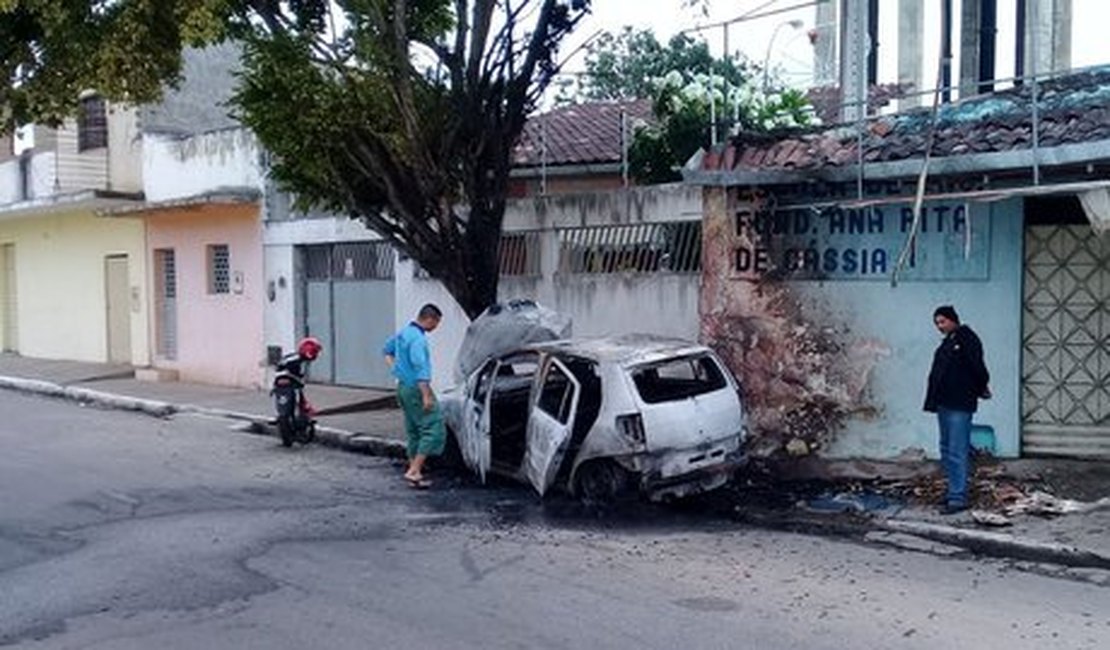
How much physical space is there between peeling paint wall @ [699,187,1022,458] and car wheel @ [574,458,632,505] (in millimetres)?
2216

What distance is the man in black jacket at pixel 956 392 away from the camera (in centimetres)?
903

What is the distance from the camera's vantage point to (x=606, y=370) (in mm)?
9500

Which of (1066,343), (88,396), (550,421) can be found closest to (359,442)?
(550,421)

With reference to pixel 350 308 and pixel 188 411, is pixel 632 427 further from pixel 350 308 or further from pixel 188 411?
pixel 188 411

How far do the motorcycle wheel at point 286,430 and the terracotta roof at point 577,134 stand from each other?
466cm

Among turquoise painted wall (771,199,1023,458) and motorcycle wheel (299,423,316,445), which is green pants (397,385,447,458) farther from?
turquoise painted wall (771,199,1023,458)

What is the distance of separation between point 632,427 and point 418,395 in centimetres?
262

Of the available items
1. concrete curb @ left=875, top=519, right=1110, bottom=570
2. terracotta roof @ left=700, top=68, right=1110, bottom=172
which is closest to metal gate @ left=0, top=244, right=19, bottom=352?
terracotta roof @ left=700, top=68, right=1110, bottom=172

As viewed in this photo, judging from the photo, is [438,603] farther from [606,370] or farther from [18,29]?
[18,29]

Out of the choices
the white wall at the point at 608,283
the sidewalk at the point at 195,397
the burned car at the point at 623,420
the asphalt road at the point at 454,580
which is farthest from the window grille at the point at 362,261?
the burned car at the point at 623,420

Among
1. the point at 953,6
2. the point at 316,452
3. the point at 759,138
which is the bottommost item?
the point at 316,452

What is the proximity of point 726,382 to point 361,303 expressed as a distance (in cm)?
892

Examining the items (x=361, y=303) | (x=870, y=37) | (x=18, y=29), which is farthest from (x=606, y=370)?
(x=361, y=303)

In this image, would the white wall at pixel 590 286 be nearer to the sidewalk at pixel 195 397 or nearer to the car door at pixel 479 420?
the sidewalk at pixel 195 397
